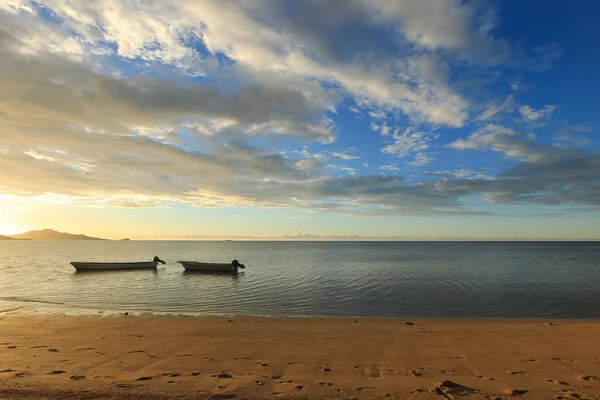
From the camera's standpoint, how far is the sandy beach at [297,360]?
7984 mm

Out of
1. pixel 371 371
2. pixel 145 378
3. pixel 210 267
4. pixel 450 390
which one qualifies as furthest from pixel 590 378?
pixel 210 267

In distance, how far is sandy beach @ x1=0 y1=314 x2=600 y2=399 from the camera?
7984mm

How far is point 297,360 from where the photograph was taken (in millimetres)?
10828

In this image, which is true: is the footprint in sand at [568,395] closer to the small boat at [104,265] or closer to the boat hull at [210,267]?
the boat hull at [210,267]

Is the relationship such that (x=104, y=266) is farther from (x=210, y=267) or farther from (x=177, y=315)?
(x=177, y=315)

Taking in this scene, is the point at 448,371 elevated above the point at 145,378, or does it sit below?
below

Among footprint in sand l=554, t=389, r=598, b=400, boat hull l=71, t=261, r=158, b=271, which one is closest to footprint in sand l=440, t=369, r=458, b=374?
footprint in sand l=554, t=389, r=598, b=400

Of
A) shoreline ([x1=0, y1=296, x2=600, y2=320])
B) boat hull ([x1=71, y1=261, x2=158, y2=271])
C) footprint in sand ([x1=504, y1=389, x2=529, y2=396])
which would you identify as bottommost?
shoreline ([x1=0, y1=296, x2=600, y2=320])

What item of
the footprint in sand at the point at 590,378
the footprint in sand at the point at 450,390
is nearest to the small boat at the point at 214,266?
the footprint in sand at the point at 450,390

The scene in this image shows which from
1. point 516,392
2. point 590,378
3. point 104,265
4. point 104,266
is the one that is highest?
point 516,392

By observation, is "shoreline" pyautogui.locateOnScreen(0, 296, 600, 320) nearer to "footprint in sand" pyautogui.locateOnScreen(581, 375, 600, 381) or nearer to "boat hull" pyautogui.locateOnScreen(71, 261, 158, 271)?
"footprint in sand" pyautogui.locateOnScreen(581, 375, 600, 381)

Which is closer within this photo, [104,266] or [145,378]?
[145,378]

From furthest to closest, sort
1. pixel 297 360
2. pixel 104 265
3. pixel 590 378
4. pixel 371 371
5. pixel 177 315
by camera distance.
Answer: pixel 104 265, pixel 177 315, pixel 297 360, pixel 371 371, pixel 590 378

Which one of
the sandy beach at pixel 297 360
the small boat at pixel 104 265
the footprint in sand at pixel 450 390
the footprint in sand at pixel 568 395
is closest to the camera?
the footprint in sand at pixel 568 395
